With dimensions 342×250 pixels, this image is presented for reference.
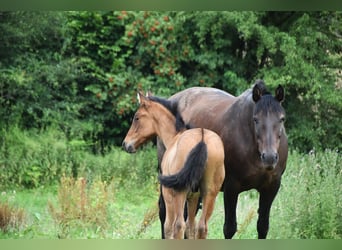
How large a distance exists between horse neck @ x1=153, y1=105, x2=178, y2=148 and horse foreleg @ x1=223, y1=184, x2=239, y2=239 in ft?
1.44

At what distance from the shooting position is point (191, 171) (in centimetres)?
272

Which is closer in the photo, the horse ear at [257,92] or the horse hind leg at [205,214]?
the horse hind leg at [205,214]

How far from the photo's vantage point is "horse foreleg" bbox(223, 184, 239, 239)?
11.5 feet

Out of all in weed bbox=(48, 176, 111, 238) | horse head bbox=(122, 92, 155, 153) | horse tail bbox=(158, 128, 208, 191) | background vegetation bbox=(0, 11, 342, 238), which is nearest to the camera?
horse tail bbox=(158, 128, 208, 191)

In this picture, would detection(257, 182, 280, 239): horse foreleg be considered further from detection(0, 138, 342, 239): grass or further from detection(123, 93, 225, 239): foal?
detection(0, 138, 342, 239): grass

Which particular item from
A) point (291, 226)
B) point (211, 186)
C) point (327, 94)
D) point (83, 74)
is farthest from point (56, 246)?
point (83, 74)

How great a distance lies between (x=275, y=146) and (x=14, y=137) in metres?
6.51

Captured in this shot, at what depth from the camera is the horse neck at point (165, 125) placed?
3426mm

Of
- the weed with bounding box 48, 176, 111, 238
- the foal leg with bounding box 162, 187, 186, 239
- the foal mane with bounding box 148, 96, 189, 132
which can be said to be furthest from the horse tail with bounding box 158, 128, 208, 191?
the weed with bounding box 48, 176, 111, 238

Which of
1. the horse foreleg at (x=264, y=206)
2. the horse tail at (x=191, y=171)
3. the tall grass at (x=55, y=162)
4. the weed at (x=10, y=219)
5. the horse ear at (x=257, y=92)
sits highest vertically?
the horse ear at (x=257, y=92)

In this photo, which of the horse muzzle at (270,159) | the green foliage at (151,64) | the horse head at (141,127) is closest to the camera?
the horse muzzle at (270,159)

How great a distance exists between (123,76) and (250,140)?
6153 millimetres

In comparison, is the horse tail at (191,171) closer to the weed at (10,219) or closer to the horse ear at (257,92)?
the horse ear at (257,92)

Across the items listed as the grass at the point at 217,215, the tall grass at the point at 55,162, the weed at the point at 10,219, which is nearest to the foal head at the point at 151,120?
the grass at the point at 217,215
